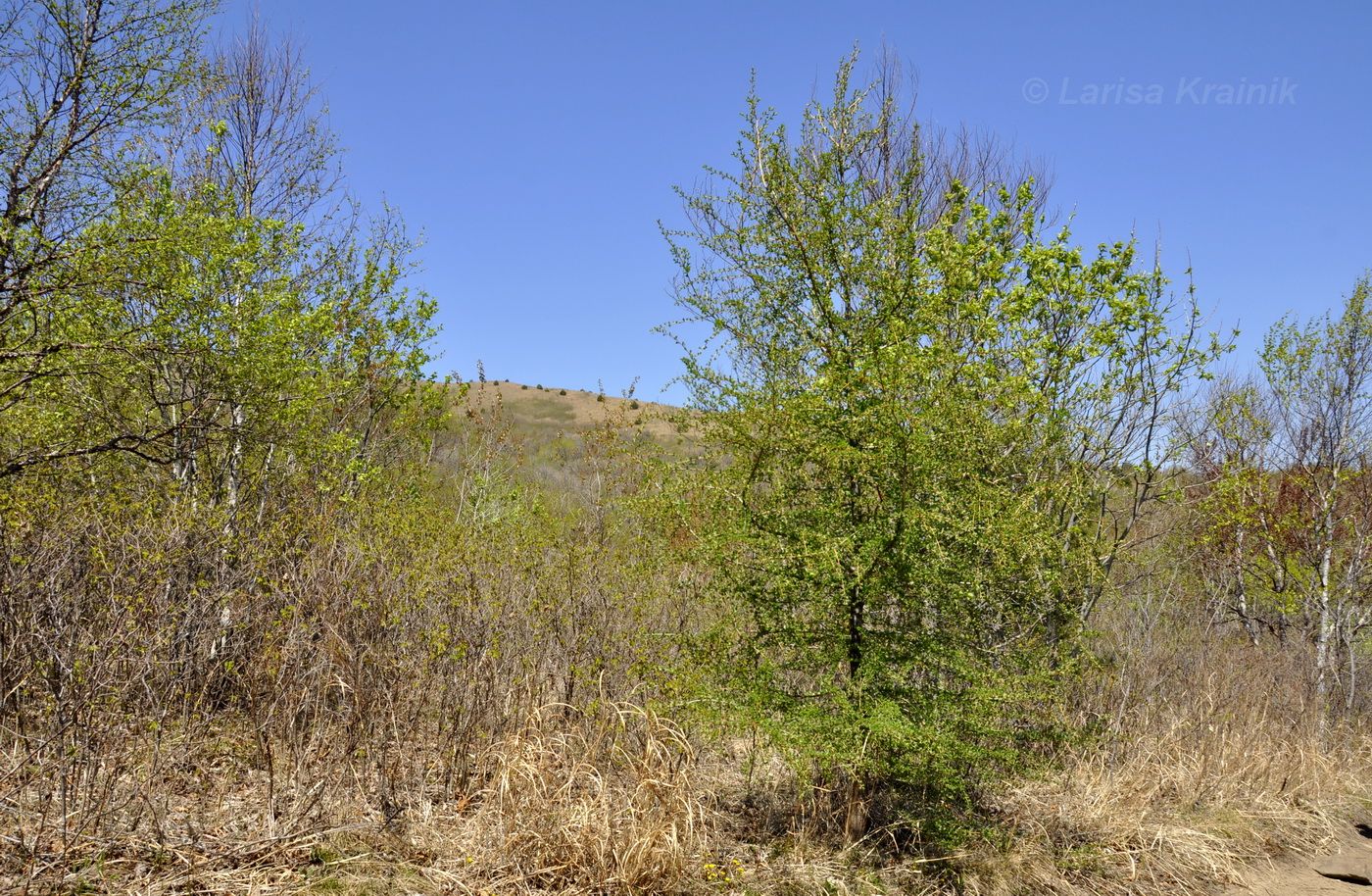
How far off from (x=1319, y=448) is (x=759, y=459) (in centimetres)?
1176

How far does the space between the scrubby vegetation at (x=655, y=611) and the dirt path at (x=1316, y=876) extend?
0.69ft

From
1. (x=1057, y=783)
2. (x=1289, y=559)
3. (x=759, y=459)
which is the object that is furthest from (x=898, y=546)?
(x=1289, y=559)

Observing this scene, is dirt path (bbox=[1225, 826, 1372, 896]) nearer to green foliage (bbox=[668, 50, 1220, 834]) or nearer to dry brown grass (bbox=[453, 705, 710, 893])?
green foliage (bbox=[668, 50, 1220, 834])

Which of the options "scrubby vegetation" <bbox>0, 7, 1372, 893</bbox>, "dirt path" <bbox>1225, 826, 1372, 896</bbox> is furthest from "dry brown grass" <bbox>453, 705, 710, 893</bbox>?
"dirt path" <bbox>1225, 826, 1372, 896</bbox>

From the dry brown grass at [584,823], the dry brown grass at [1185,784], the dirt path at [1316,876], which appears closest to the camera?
the dry brown grass at [584,823]

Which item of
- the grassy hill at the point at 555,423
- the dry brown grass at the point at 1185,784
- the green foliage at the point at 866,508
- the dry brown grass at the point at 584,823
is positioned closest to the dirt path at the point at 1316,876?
the dry brown grass at the point at 1185,784

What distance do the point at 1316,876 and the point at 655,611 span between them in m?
6.52

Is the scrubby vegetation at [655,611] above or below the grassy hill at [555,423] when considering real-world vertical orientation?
below

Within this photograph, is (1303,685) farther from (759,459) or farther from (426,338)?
(426,338)

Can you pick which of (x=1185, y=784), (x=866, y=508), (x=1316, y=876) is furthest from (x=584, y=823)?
(x=1316, y=876)

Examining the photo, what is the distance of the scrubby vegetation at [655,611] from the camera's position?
205 inches

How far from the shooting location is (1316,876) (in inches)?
301

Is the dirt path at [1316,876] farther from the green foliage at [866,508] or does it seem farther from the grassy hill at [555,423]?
the grassy hill at [555,423]

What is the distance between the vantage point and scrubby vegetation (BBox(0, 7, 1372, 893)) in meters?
5.22
